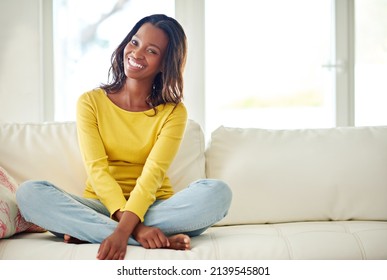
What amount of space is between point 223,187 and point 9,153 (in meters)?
0.82

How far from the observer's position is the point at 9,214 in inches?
73.3

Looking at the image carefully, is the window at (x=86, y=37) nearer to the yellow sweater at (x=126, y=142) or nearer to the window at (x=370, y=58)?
the window at (x=370, y=58)

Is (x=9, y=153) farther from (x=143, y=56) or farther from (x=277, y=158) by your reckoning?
(x=277, y=158)

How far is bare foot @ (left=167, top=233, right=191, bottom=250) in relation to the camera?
1.75 m

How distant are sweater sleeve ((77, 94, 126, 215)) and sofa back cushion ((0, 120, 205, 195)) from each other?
0.70ft

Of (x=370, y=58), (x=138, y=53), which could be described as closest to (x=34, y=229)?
(x=138, y=53)

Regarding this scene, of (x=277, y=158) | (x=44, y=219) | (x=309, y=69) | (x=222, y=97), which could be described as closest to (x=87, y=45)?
(x=222, y=97)

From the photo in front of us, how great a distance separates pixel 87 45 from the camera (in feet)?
10.8

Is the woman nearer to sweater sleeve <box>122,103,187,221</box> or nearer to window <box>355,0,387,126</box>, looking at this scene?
sweater sleeve <box>122,103,187,221</box>

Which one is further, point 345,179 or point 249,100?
point 249,100

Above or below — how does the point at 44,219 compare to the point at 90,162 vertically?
below

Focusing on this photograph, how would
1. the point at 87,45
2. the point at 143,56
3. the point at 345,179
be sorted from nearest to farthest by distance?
1. the point at 143,56
2. the point at 345,179
3. the point at 87,45

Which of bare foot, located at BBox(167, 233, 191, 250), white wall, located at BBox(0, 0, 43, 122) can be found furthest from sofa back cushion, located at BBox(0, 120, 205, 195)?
white wall, located at BBox(0, 0, 43, 122)
